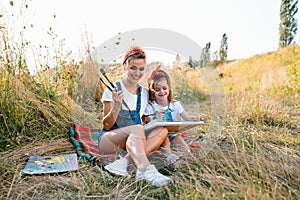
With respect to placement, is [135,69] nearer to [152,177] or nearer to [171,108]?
[171,108]

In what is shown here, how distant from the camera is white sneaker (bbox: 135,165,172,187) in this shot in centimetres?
173

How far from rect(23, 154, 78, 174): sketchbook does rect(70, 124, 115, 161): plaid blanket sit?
0.36 feet

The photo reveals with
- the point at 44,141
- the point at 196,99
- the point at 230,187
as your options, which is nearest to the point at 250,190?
the point at 230,187

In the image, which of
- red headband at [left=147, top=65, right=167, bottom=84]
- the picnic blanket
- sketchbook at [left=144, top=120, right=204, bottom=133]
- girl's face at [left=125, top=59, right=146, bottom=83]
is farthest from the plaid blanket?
red headband at [left=147, top=65, right=167, bottom=84]

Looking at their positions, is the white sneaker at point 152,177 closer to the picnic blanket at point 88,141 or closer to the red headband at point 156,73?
the picnic blanket at point 88,141

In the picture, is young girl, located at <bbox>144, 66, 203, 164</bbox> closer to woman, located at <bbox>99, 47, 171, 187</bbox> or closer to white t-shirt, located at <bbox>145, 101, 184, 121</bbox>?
white t-shirt, located at <bbox>145, 101, 184, 121</bbox>

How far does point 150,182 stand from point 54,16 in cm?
229

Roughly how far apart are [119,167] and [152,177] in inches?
11.4

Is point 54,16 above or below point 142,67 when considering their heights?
above

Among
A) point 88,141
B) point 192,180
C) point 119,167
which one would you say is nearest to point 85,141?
point 88,141

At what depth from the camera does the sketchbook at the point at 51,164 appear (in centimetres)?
197

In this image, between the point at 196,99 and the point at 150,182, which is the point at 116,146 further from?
the point at 196,99

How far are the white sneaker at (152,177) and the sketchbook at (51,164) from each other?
49 centimetres

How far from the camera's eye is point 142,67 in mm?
2182
